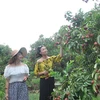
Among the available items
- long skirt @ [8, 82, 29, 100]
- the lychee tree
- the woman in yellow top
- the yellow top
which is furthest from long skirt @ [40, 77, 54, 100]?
the lychee tree

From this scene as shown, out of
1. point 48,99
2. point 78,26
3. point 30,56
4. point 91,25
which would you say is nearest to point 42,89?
point 48,99

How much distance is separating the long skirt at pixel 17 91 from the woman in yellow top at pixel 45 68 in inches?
13.6

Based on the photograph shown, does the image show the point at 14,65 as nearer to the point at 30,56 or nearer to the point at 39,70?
the point at 39,70

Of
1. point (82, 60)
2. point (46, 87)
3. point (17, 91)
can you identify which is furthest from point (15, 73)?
point (82, 60)

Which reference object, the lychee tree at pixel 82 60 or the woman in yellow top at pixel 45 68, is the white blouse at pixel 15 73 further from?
the lychee tree at pixel 82 60

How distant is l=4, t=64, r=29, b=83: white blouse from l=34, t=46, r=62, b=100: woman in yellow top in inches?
12.9

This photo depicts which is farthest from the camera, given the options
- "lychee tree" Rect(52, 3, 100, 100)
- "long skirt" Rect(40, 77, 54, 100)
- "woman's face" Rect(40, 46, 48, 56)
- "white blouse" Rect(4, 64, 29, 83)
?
"long skirt" Rect(40, 77, 54, 100)

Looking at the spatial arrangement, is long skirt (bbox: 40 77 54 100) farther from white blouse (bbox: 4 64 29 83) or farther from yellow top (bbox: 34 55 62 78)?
white blouse (bbox: 4 64 29 83)

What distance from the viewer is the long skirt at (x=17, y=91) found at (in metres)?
4.09

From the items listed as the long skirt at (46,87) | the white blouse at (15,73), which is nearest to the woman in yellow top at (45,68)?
the long skirt at (46,87)

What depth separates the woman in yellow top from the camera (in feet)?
14.0

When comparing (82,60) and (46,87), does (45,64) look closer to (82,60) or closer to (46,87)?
(46,87)

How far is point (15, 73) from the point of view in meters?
4.00

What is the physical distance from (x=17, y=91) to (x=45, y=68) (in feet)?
1.66
